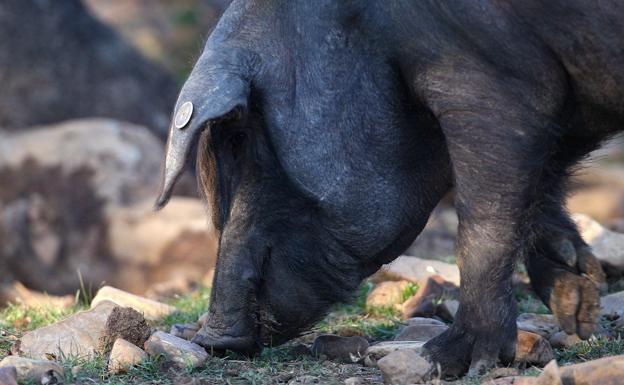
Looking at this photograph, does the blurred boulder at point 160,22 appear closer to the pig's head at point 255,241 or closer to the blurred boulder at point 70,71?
the blurred boulder at point 70,71

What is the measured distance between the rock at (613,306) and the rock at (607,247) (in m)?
0.49

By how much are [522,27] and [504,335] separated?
1.00 metres

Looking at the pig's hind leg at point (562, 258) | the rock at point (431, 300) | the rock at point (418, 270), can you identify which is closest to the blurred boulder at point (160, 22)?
the rock at point (418, 270)

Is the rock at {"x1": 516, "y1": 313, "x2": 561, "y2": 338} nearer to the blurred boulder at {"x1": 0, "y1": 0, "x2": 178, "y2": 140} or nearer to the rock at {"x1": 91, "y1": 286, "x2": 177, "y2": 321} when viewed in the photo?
the rock at {"x1": 91, "y1": 286, "x2": 177, "y2": 321}

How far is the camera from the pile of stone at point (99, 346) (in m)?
3.97

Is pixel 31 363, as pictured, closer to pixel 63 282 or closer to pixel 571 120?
pixel 571 120

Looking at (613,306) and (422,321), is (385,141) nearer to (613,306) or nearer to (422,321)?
(422,321)

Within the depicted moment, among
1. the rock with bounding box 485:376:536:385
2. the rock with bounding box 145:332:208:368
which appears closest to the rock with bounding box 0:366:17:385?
the rock with bounding box 145:332:208:368

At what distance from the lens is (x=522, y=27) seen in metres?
3.80

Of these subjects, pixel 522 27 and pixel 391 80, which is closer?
pixel 522 27

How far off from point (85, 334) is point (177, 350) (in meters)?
0.46

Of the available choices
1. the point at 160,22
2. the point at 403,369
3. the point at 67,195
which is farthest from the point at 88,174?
the point at 160,22

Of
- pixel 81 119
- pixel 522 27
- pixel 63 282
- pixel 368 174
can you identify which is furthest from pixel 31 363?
pixel 81 119

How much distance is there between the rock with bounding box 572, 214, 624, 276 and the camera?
5.58 meters
